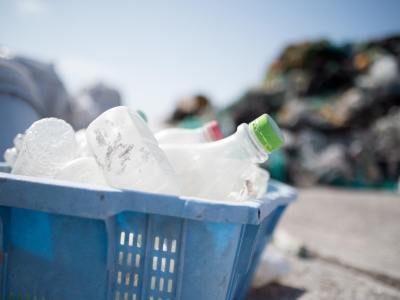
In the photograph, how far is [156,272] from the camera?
1.00m

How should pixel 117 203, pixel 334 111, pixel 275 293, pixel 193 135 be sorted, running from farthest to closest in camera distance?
pixel 334 111, pixel 275 293, pixel 193 135, pixel 117 203

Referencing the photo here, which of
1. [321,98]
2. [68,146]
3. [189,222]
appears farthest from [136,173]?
[321,98]

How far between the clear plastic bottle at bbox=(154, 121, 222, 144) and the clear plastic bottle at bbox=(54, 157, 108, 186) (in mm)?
468

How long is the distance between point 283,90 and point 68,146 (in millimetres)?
14538

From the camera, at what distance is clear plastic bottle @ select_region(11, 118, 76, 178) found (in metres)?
1.30

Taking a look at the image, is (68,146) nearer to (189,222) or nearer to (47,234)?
(47,234)

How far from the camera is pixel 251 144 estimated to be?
1.21 metres

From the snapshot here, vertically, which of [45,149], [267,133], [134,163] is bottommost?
[45,149]

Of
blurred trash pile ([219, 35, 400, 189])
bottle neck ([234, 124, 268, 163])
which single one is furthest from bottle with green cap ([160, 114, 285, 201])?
blurred trash pile ([219, 35, 400, 189])

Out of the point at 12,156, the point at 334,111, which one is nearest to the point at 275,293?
the point at 12,156

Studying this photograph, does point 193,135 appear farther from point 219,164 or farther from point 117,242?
point 117,242

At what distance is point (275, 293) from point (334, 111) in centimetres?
1177

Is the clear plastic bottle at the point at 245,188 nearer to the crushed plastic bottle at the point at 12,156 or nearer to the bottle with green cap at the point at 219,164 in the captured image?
the bottle with green cap at the point at 219,164

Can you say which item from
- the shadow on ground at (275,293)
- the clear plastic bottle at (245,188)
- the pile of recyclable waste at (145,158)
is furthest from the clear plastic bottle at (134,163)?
the shadow on ground at (275,293)
